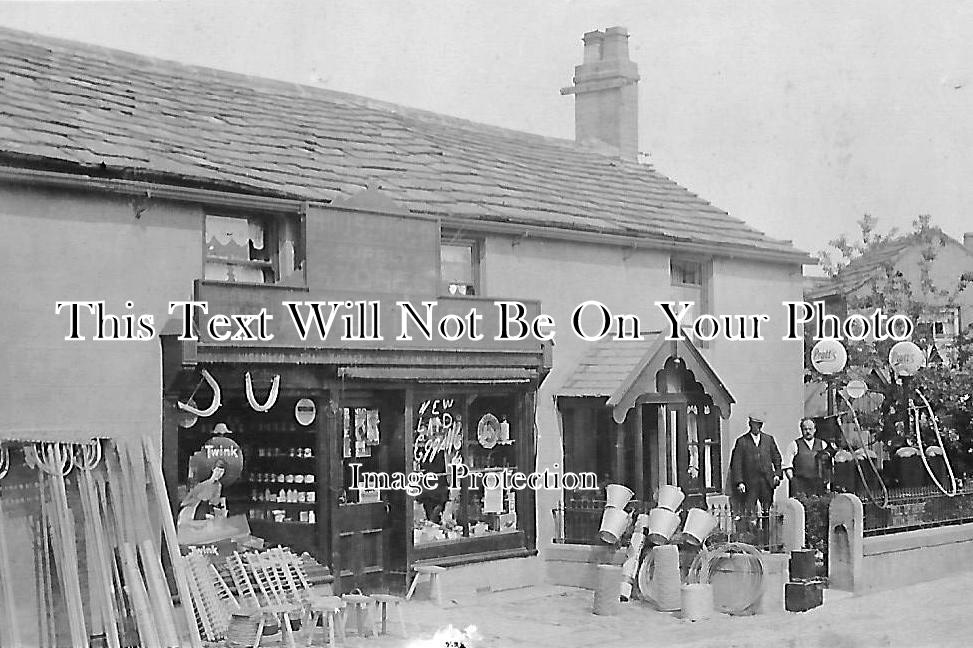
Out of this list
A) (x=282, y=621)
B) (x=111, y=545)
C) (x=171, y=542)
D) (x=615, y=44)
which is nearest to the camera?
(x=111, y=545)

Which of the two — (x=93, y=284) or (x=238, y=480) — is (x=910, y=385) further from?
(x=93, y=284)

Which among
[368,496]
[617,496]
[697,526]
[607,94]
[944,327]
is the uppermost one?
[607,94]

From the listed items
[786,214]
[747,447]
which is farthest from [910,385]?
[786,214]

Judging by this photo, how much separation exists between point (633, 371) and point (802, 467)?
2144 millimetres

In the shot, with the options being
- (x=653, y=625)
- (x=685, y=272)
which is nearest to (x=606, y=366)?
(x=685, y=272)

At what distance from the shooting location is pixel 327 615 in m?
7.97

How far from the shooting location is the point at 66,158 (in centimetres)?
743

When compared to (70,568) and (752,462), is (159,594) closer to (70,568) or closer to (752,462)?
(70,568)

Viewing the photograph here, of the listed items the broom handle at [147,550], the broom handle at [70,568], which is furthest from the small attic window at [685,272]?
the broom handle at [70,568]

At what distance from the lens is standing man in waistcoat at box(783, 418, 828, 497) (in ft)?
36.0

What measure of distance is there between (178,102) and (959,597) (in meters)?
7.43

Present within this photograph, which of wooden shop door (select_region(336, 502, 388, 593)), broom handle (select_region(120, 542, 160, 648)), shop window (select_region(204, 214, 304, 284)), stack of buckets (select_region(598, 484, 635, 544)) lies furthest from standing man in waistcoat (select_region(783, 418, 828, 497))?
broom handle (select_region(120, 542, 160, 648))

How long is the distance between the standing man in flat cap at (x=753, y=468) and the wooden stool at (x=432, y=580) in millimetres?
2860

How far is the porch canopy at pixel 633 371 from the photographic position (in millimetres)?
9680
